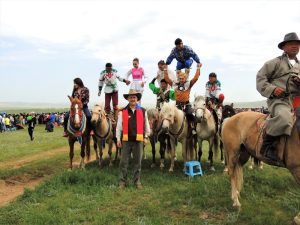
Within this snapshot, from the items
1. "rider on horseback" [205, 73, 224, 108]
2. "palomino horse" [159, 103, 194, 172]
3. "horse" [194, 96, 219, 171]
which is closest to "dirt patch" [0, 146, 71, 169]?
"palomino horse" [159, 103, 194, 172]

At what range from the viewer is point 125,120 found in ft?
29.6

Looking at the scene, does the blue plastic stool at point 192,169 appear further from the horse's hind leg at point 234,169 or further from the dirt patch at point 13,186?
the dirt patch at point 13,186

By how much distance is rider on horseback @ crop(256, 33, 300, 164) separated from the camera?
18.8 feet

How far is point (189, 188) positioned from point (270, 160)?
284cm

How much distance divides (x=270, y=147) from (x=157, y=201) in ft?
9.85

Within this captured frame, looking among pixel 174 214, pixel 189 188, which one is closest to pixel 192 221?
pixel 174 214

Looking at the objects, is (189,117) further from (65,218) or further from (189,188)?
(65,218)

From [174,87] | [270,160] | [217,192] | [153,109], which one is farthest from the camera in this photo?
[153,109]

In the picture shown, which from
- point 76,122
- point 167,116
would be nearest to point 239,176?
point 167,116

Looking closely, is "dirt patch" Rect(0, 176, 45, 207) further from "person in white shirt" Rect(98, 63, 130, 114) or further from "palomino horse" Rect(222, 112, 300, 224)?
"palomino horse" Rect(222, 112, 300, 224)

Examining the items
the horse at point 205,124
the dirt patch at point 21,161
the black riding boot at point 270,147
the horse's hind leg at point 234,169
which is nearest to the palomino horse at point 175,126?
the horse at point 205,124

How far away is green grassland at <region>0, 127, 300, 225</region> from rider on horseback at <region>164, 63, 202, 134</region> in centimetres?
209

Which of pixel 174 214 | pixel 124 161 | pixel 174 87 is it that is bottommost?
pixel 174 214

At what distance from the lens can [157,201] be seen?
25.8ft
